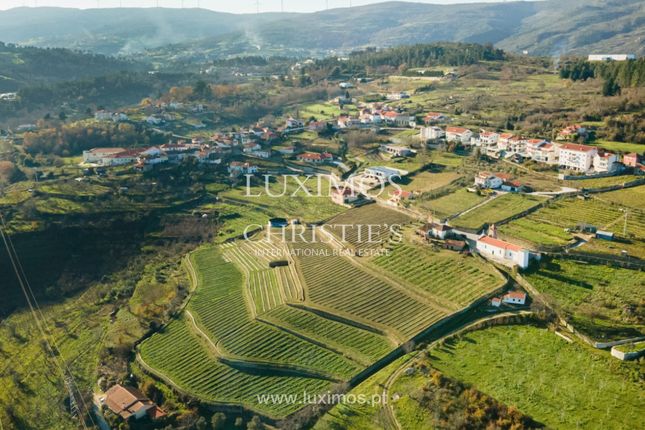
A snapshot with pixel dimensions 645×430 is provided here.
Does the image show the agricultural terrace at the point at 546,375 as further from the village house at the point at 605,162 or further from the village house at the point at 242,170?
the village house at the point at 242,170

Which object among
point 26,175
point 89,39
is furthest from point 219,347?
point 89,39

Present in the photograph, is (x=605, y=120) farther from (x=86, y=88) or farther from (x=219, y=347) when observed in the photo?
(x=86, y=88)

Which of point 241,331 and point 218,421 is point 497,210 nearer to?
point 241,331

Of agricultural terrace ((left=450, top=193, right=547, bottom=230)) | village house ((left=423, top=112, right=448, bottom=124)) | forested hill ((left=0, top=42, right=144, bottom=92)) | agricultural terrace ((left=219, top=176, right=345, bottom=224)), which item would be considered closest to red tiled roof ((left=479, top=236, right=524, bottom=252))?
agricultural terrace ((left=450, top=193, right=547, bottom=230))

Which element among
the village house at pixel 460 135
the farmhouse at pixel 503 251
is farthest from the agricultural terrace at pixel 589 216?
the village house at pixel 460 135

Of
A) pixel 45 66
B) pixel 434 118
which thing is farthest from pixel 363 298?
pixel 45 66
